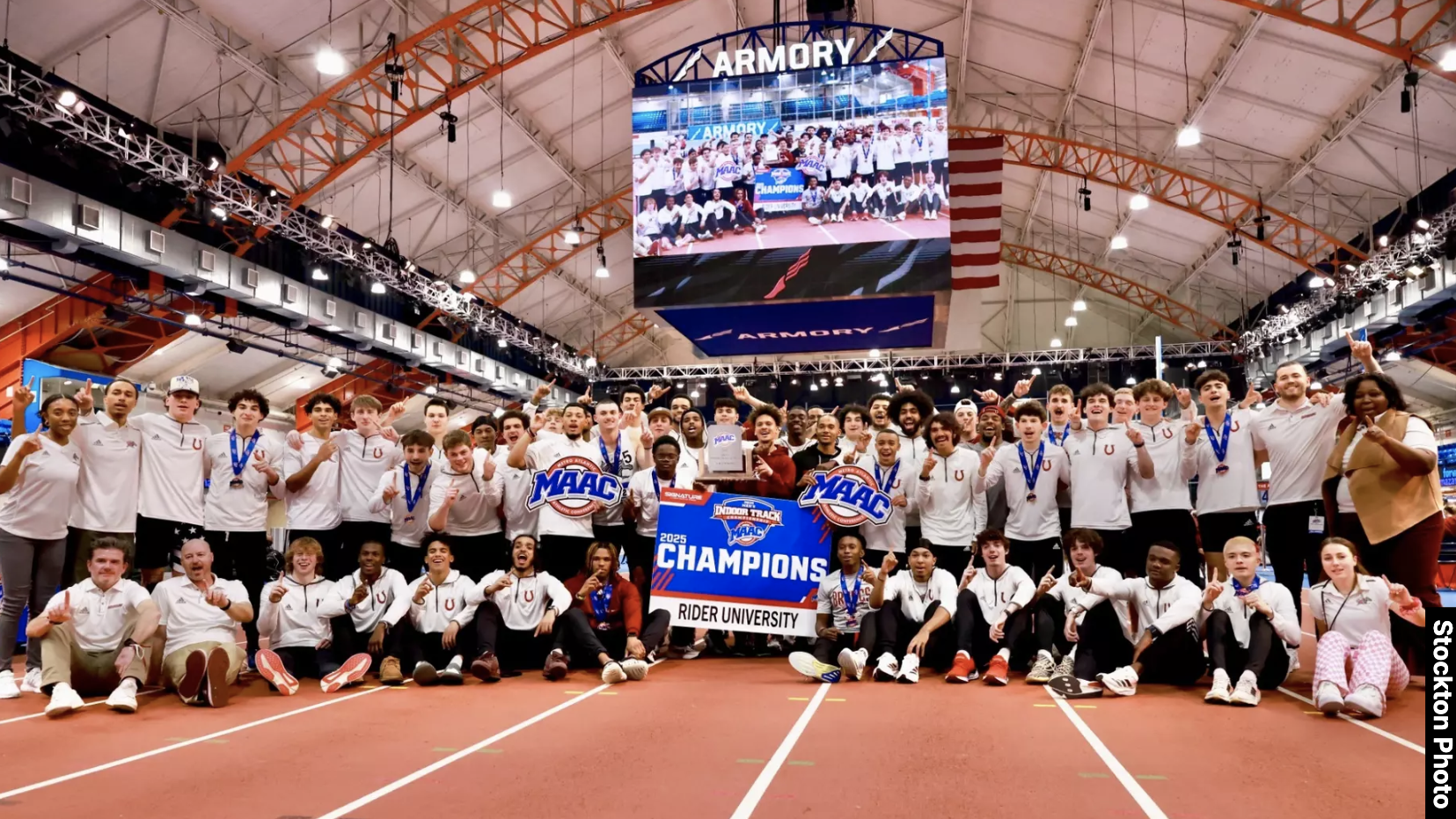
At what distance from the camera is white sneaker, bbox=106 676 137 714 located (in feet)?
17.6

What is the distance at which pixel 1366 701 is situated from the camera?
16.2ft

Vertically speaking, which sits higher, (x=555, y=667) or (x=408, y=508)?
(x=408, y=508)

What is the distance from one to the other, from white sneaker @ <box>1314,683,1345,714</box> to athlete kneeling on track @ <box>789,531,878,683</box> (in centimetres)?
253

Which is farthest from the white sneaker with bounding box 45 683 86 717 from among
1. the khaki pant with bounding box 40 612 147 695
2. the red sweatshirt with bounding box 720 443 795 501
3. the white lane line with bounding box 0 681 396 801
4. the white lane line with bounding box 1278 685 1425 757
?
the white lane line with bounding box 1278 685 1425 757

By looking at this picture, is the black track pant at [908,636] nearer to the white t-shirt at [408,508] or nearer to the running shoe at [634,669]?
the running shoe at [634,669]

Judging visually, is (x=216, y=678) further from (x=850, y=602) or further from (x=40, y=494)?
(x=850, y=602)

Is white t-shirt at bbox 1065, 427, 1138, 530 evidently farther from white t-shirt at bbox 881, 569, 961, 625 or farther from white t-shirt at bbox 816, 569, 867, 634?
white t-shirt at bbox 816, 569, 867, 634

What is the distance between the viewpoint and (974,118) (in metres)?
21.9

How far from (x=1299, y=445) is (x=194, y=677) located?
6987mm

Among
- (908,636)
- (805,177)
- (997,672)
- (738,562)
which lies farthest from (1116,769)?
(805,177)

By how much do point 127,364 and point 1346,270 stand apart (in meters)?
24.5

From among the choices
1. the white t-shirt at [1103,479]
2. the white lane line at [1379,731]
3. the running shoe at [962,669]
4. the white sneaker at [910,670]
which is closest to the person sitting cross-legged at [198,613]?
the white sneaker at [910,670]

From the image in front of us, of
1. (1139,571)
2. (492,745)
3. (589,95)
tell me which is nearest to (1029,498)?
(1139,571)

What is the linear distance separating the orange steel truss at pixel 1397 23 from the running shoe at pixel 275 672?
13.3 meters
